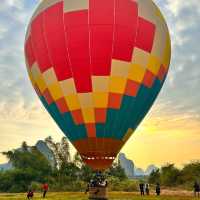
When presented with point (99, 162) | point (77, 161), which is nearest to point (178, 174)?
point (77, 161)

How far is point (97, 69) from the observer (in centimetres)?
2405

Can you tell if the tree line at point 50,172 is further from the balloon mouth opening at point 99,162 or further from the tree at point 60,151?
the balloon mouth opening at point 99,162

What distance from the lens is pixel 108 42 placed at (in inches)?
953

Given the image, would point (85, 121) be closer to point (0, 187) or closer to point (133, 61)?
point (133, 61)

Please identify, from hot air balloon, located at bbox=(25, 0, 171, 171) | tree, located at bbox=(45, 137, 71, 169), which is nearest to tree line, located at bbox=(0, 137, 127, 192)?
tree, located at bbox=(45, 137, 71, 169)

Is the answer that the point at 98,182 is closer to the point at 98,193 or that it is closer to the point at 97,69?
the point at 98,193

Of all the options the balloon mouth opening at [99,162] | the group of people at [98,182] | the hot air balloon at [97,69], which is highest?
the hot air balloon at [97,69]

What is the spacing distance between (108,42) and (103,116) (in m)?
4.03

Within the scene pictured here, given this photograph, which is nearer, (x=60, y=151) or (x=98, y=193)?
(x=98, y=193)

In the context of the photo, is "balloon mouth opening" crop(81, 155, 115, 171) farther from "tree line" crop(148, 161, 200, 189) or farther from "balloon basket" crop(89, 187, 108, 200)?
"tree line" crop(148, 161, 200, 189)

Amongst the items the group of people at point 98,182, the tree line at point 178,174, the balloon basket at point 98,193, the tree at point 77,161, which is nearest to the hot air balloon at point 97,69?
the group of people at point 98,182

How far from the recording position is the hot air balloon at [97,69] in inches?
943

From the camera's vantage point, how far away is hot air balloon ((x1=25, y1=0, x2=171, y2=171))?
24.0 meters

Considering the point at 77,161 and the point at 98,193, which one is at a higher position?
the point at 77,161
